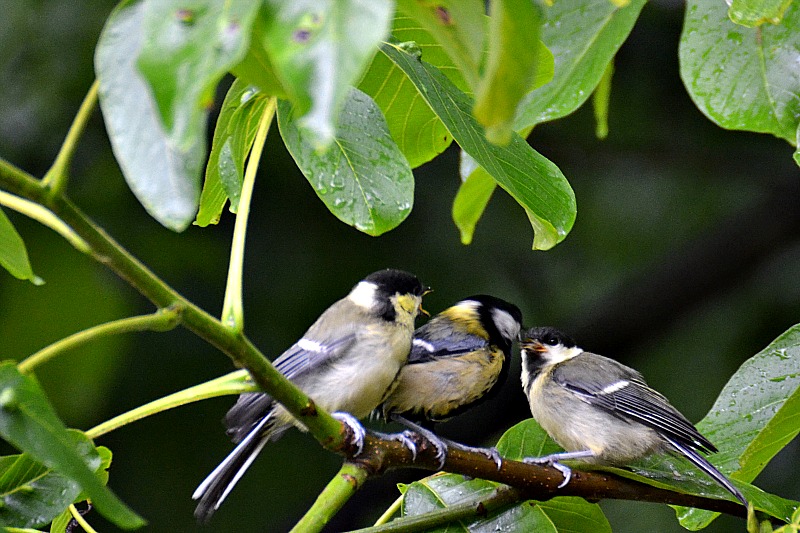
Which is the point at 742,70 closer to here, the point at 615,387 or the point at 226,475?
the point at 615,387

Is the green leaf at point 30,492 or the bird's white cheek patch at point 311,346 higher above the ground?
the green leaf at point 30,492

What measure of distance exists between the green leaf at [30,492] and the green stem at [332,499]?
395 mm

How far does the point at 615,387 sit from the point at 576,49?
50.6 inches

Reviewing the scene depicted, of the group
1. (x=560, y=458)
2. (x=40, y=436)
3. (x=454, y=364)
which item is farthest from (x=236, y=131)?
(x=454, y=364)

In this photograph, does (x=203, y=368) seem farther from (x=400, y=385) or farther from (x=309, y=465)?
(x=400, y=385)

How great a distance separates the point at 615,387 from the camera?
3.15m

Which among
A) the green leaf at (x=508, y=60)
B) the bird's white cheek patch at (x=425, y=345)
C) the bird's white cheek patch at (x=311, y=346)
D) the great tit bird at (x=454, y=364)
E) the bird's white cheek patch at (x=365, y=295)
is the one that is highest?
the green leaf at (x=508, y=60)

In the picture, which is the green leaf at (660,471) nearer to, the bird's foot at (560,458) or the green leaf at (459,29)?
the bird's foot at (560,458)

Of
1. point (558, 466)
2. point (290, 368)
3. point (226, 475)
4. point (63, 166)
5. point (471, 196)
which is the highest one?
point (63, 166)

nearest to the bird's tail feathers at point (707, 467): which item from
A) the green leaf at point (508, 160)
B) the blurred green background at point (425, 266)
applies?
the green leaf at point (508, 160)

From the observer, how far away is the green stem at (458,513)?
71.8 inches

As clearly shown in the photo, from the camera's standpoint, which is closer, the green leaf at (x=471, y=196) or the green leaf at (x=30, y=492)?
the green leaf at (x=30, y=492)

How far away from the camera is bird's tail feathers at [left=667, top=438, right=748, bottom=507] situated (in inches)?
76.5

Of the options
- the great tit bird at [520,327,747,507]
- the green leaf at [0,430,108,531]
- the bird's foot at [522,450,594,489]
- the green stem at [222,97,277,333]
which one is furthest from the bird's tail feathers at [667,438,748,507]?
the green leaf at [0,430,108,531]
